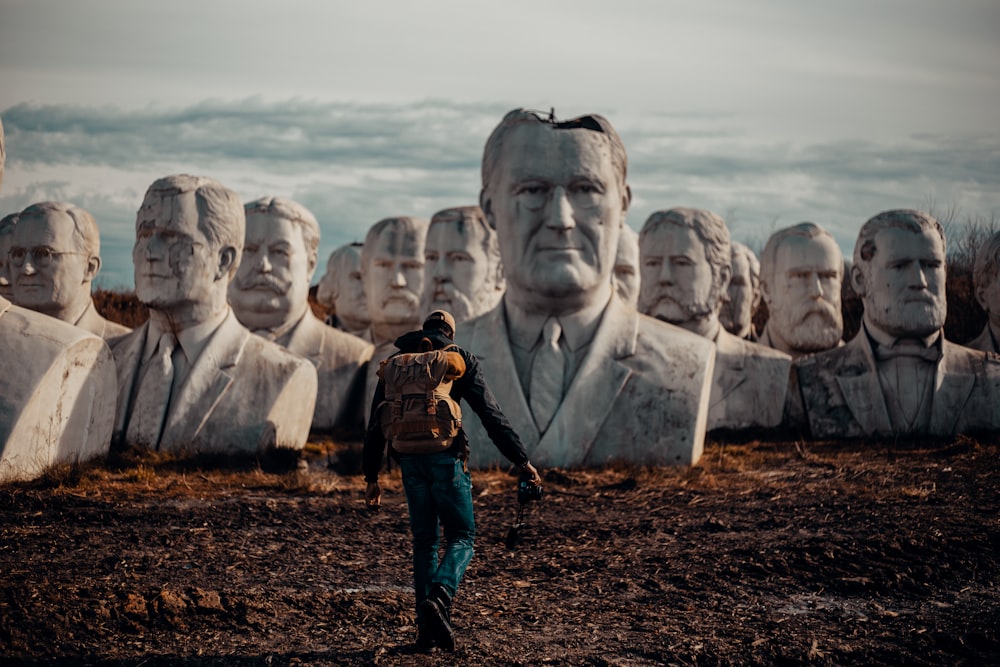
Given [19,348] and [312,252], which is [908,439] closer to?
[312,252]

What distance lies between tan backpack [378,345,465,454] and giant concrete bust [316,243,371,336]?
1085 cm

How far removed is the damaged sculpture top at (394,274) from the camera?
14844 millimetres

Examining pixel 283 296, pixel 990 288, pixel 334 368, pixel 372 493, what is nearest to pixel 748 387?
pixel 990 288

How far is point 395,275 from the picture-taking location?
14.8 m

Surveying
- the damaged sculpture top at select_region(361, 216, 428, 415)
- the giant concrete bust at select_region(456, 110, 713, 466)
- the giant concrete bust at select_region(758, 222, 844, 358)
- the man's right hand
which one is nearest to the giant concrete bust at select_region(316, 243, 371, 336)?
the damaged sculpture top at select_region(361, 216, 428, 415)

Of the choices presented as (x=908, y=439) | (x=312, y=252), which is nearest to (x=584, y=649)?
(x=908, y=439)

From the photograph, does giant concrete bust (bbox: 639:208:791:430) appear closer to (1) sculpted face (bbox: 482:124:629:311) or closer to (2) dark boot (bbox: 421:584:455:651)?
(1) sculpted face (bbox: 482:124:629:311)

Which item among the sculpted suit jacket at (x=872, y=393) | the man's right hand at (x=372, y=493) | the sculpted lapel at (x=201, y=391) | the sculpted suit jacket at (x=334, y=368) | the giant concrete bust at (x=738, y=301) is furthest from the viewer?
the giant concrete bust at (x=738, y=301)

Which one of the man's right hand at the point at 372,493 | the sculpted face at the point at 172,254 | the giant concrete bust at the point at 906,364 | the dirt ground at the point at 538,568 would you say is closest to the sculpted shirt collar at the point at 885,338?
the giant concrete bust at the point at 906,364

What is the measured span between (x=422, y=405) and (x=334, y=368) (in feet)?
24.7

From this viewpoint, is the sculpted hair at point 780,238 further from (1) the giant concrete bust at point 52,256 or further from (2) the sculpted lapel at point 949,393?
(1) the giant concrete bust at point 52,256

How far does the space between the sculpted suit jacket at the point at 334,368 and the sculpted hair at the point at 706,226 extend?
3.31m

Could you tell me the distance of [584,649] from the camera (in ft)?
18.8

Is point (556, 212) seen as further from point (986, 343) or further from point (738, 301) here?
point (738, 301)
